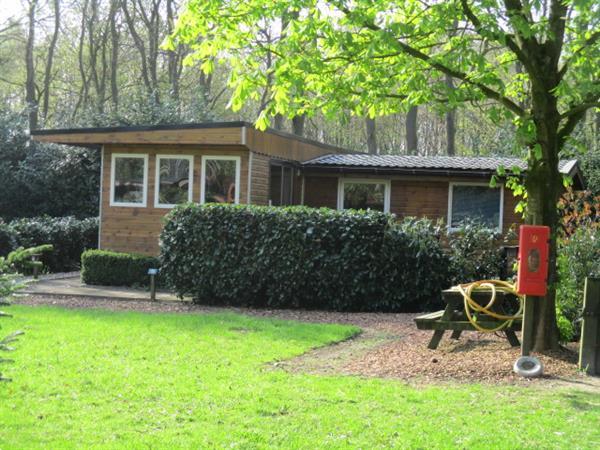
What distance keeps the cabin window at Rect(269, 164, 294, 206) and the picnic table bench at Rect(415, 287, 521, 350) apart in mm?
10759

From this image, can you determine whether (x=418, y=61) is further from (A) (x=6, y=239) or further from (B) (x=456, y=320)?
(A) (x=6, y=239)

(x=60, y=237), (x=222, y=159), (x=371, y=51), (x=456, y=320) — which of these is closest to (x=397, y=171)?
(x=222, y=159)

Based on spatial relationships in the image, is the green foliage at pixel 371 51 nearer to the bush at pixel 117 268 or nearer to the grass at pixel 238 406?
the grass at pixel 238 406

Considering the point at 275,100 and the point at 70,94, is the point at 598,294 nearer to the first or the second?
the point at 275,100

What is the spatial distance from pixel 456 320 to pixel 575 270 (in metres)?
1.70

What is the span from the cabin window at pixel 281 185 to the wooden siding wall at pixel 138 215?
2231 mm

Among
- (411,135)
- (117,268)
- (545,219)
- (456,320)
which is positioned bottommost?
(117,268)

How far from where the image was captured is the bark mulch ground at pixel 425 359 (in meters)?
7.81

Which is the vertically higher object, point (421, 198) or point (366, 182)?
point (366, 182)

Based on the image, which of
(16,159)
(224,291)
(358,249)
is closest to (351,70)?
(358,249)

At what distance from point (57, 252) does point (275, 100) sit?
45.3ft

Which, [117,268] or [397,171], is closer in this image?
[117,268]

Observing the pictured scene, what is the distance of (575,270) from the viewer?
32.4 ft

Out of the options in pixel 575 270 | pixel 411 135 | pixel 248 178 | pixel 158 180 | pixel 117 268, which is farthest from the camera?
pixel 411 135
